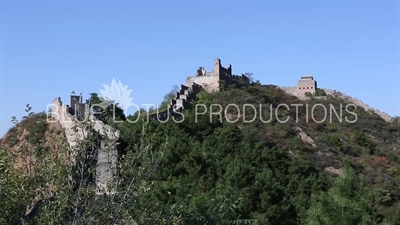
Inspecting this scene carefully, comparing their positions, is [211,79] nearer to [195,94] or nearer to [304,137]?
[195,94]

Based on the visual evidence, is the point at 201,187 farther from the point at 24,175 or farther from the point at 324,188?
the point at 24,175

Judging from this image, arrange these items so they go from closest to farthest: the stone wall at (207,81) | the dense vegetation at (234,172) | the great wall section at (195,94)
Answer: the dense vegetation at (234,172)
the great wall section at (195,94)
the stone wall at (207,81)

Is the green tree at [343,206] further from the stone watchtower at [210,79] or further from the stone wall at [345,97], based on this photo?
the stone wall at [345,97]

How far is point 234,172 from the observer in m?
22.2

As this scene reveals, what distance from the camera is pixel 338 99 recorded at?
162 ft

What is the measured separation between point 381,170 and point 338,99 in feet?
53.0

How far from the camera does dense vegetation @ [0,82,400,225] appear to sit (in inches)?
281

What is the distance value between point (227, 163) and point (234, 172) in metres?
1.95

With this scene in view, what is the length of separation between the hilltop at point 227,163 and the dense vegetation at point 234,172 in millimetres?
25

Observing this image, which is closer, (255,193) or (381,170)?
(255,193)

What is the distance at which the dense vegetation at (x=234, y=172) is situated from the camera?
712cm

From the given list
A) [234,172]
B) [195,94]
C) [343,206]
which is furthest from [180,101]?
[343,206]

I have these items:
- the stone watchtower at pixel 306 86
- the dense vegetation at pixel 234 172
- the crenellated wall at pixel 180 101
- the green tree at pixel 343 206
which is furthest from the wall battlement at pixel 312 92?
the green tree at pixel 343 206

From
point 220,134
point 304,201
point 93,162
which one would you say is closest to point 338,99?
point 220,134
